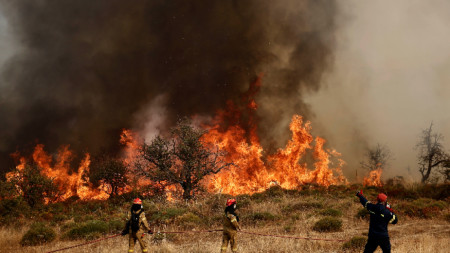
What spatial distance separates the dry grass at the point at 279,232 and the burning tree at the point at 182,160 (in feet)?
12.9

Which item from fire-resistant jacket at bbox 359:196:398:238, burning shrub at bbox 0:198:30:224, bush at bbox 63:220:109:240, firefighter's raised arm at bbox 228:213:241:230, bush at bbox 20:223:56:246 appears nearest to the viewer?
fire-resistant jacket at bbox 359:196:398:238

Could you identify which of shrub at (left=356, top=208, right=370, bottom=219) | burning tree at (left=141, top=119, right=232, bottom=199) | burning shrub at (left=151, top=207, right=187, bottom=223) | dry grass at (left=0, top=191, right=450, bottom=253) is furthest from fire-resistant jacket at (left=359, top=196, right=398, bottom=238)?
burning tree at (left=141, top=119, right=232, bottom=199)

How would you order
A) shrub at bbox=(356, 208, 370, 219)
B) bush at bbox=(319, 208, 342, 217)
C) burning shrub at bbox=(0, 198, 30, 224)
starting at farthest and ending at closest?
burning shrub at bbox=(0, 198, 30, 224) → bush at bbox=(319, 208, 342, 217) → shrub at bbox=(356, 208, 370, 219)

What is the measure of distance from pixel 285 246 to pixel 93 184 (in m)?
33.3

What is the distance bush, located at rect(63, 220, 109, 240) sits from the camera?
15.2m

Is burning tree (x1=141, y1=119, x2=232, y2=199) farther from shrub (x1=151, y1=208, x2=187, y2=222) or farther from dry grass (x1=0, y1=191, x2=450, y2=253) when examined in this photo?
shrub (x1=151, y1=208, x2=187, y2=222)

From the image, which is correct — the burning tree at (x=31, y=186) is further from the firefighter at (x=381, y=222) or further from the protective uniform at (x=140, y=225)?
the firefighter at (x=381, y=222)

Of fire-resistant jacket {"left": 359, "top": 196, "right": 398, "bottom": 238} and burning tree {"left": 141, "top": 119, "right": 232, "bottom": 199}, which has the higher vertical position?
burning tree {"left": 141, "top": 119, "right": 232, "bottom": 199}

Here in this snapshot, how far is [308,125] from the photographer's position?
39.1m

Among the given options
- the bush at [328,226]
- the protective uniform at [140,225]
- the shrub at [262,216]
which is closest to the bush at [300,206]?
the shrub at [262,216]

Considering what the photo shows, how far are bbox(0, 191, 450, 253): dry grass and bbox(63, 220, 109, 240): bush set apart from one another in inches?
28.2

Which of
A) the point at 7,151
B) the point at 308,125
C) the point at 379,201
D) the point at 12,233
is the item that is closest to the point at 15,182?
the point at 12,233

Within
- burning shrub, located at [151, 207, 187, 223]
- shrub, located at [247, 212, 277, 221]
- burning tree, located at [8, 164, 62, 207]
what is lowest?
shrub, located at [247, 212, 277, 221]

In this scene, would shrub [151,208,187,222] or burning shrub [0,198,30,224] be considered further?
burning shrub [0,198,30,224]
